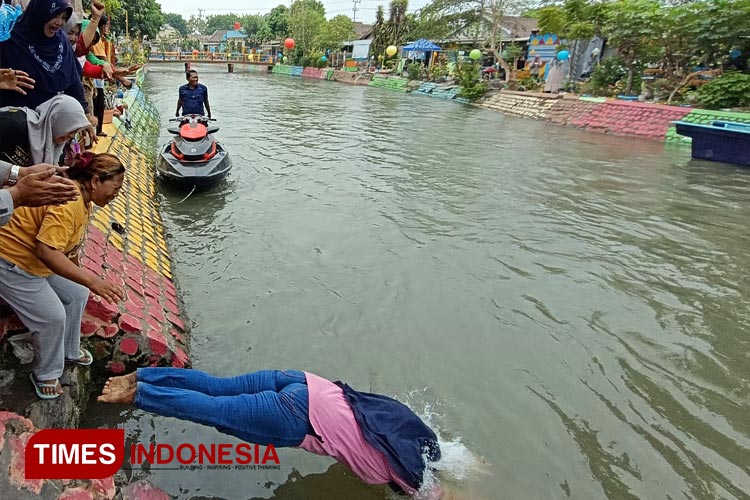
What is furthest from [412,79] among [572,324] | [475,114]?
[572,324]

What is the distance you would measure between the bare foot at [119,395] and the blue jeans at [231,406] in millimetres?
27

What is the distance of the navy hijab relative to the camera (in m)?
3.29

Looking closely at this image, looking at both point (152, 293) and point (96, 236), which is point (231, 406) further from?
point (96, 236)

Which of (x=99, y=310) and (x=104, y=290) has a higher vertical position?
(x=104, y=290)

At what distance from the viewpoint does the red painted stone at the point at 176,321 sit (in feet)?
14.8

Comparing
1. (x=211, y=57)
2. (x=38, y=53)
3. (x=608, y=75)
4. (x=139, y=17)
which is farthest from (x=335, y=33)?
(x=38, y=53)

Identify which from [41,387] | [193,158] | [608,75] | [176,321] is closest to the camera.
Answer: [41,387]

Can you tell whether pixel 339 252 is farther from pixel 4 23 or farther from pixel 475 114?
pixel 475 114

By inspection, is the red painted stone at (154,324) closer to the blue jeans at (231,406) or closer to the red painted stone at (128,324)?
the red painted stone at (128,324)

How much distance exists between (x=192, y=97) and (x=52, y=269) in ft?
27.6

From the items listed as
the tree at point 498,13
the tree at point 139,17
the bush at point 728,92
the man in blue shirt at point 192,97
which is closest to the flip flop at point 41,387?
the man in blue shirt at point 192,97

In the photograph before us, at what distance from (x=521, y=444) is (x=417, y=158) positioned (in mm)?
10368

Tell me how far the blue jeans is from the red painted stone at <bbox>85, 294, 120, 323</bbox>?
1.13m

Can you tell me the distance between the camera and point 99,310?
11.5 feet
